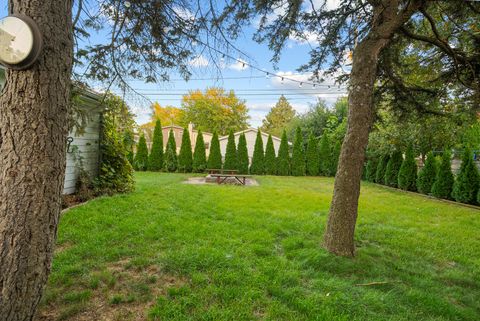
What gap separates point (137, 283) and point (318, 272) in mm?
1730

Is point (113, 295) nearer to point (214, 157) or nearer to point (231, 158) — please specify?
point (214, 157)

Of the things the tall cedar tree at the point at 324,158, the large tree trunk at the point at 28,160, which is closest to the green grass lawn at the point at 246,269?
the large tree trunk at the point at 28,160

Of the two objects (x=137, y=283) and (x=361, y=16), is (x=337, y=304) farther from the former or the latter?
(x=361, y=16)

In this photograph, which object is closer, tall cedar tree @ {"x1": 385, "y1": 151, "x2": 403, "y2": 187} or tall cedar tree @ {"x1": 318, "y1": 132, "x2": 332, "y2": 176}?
tall cedar tree @ {"x1": 385, "y1": 151, "x2": 403, "y2": 187}

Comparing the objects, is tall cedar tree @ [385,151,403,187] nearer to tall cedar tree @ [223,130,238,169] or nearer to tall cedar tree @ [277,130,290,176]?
tall cedar tree @ [277,130,290,176]

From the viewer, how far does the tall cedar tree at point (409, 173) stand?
30.4ft

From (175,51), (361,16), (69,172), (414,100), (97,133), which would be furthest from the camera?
(97,133)

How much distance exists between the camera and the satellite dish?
1305 millimetres

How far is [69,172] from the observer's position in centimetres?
532

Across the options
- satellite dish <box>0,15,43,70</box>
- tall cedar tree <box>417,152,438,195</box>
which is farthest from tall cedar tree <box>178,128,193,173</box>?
satellite dish <box>0,15,43,70</box>

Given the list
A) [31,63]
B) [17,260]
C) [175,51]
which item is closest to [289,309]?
[17,260]

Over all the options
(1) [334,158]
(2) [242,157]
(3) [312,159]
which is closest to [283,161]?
(3) [312,159]

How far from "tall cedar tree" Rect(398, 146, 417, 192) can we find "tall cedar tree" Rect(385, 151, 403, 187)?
695 mm

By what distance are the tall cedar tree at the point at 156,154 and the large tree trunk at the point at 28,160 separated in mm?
12548
